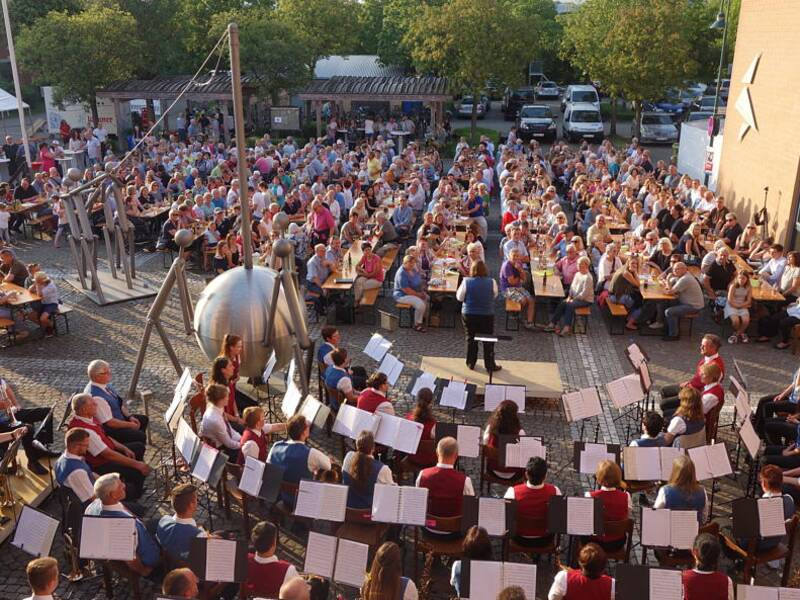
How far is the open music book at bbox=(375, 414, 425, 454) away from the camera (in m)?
8.22

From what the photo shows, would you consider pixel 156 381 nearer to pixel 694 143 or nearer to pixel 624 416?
pixel 624 416

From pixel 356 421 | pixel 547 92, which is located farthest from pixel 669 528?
pixel 547 92

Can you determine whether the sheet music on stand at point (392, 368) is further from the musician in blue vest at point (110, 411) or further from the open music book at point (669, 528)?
the open music book at point (669, 528)

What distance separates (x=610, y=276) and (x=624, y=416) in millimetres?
4372

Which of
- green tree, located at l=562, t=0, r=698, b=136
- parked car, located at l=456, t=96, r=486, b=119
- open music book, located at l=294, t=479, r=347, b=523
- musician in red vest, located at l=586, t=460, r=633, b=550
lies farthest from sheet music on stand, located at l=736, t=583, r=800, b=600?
parked car, located at l=456, t=96, r=486, b=119

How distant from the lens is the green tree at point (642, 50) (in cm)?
3316

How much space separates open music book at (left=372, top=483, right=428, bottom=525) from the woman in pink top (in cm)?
811

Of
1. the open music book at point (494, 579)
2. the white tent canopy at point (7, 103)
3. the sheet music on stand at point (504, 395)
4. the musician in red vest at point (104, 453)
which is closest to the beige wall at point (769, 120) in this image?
the sheet music on stand at point (504, 395)

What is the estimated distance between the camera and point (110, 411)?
9320 mm

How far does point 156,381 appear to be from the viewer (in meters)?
12.4

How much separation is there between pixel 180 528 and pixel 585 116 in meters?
34.7

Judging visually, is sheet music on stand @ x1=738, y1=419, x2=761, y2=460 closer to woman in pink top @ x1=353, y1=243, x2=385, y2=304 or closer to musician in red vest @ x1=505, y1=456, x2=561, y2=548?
musician in red vest @ x1=505, y1=456, x2=561, y2=548

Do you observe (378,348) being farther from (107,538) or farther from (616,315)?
(616,315)

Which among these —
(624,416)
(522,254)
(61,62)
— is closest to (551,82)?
(61,62)
